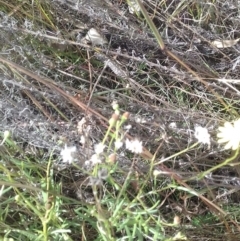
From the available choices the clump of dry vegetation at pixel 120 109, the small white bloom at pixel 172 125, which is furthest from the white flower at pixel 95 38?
the small white bloom at pixel 172 125

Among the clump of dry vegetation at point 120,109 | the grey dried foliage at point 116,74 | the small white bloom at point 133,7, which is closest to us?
the clump of dry vegetation at point 120,109

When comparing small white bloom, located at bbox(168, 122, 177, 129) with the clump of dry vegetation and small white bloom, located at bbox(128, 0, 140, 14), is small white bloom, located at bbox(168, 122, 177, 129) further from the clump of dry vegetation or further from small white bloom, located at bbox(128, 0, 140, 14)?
small white bloom, located at bbox(128, 0, 140, 14)

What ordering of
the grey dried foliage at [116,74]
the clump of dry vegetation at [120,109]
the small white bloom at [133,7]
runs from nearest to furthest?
the clump of dry vegetation at [120,109], the grey dried foliage at [116,74], the small white bloom at [133,7]

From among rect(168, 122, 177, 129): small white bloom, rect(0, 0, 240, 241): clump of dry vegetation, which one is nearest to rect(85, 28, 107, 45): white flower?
rect(0, 0, 240, 241): clump of dry vegetation

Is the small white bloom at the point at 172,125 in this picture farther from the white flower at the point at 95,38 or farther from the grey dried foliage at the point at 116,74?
the white flower at the point at 95,38

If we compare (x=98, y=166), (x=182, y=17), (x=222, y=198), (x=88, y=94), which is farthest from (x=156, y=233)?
(x=182, y=17)

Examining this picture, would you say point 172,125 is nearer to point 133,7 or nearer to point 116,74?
point 116,74

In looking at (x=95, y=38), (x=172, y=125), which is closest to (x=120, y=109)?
(x=172, y=125)
